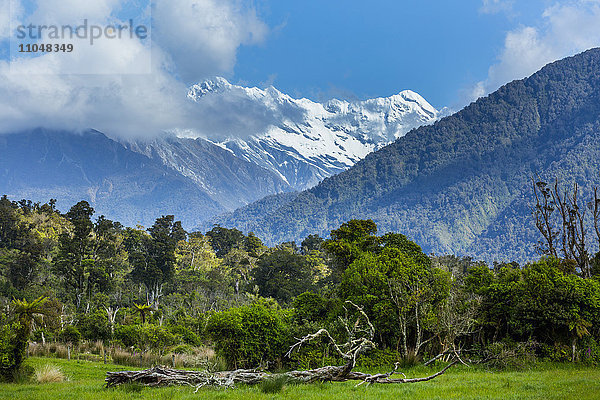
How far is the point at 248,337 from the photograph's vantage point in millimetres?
22031

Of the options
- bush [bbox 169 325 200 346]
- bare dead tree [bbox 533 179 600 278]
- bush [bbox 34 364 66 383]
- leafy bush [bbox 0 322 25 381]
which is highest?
bare dead tree [bbox 533 179 600 278]

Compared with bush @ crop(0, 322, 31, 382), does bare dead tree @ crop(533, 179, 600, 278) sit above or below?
above

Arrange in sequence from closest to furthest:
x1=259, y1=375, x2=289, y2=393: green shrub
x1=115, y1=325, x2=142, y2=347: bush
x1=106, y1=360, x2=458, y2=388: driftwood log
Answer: x1=259, y1=375, x2=289, y2=393: green shrub → x1=106, y1=360, x2=458, y2=388: driftwood log → x1=115, y1=325, x2=142, y2=347: bush

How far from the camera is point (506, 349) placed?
20203mm

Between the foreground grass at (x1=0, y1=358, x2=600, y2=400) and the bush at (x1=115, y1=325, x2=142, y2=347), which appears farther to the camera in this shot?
the bush at (x1=115, y1=325, x2=142, y2=347)

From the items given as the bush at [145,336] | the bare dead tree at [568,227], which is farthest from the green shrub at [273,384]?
the bare dead tree at [568,227]

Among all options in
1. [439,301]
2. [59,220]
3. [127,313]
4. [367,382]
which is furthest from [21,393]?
[59,220]

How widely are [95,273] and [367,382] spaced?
4675cm

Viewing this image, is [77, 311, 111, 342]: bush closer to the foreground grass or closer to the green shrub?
the foreground grass

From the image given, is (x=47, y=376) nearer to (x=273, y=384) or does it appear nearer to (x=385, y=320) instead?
(x=273, y=384)

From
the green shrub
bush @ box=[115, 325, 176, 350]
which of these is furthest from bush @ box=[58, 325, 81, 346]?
the green shrub

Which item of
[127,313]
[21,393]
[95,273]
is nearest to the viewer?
[21,393]

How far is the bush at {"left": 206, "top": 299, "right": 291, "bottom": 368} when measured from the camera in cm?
2191

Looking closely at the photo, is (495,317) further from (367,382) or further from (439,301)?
(367,382)
